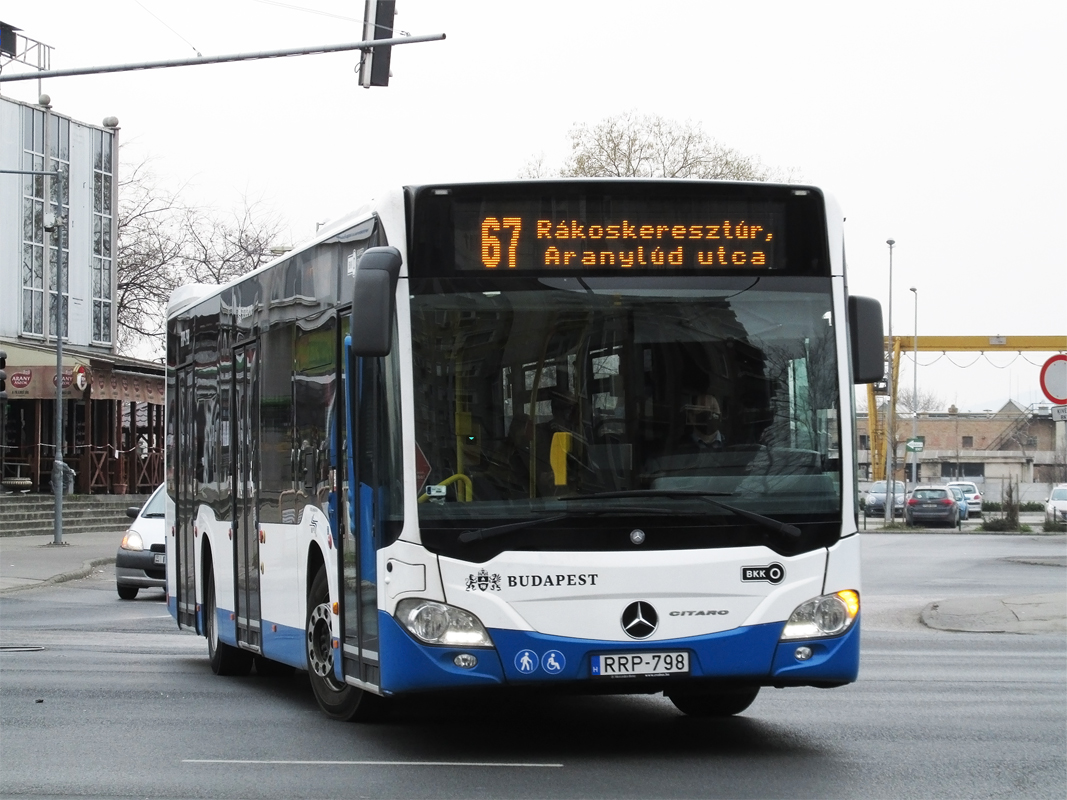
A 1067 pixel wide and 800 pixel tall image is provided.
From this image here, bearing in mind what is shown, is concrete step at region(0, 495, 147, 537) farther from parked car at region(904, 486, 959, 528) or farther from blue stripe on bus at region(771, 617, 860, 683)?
blue stripe on bus at region(771, 617, 860, 683)

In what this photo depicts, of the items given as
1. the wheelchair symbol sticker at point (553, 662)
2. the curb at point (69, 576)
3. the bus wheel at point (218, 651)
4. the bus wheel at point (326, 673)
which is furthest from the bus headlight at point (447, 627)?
the curb at point (69, 576)

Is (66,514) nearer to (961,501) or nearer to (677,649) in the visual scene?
(961,501)

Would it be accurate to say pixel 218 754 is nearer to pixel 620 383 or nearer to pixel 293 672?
pixel 620 383

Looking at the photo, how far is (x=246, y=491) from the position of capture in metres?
11.4

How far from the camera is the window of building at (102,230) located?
55.5 metres

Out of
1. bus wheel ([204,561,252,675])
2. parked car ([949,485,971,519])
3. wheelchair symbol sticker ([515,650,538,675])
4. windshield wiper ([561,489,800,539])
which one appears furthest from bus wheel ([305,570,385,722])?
parked car ([949,485,971,519])

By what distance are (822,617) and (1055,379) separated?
12041 mm

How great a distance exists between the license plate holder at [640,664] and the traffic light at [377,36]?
8.32 meters

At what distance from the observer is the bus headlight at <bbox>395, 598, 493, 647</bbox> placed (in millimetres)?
7977

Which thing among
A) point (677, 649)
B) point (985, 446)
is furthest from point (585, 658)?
point (985, 446)

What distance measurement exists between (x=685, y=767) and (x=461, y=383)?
2096mm

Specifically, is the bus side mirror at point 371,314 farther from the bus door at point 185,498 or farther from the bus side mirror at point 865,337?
the bus door at point 185,498

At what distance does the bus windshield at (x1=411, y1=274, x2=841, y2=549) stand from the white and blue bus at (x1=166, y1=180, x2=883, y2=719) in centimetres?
1

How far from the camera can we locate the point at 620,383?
8164 mm
